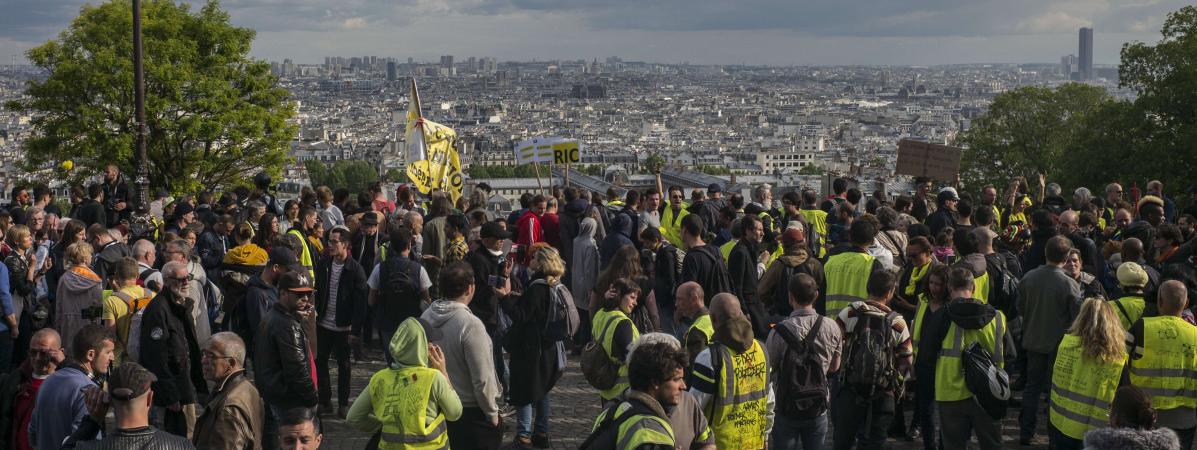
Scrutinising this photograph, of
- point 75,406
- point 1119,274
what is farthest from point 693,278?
point 75,406

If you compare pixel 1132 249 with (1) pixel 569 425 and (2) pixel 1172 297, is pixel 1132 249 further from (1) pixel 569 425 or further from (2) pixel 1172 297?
(1) pixel 569 425

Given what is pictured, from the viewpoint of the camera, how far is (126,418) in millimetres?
5398

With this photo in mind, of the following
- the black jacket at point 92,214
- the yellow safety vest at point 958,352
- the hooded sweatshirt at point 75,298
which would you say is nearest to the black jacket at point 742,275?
the yellow safety vest at point 958,352

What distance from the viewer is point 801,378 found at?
701cm

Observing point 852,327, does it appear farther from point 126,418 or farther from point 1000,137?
point 1000,137

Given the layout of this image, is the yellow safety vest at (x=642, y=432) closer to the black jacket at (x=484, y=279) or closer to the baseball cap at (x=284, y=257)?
the baseball cap at (x=284, y=257)

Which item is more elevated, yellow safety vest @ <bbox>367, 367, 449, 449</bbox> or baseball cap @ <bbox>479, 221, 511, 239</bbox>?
baseball cap @ <bbox>479, 221, 511, 239</bbox>

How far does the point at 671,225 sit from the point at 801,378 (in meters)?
5.95

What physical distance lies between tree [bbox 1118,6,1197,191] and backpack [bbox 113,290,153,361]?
3072 centimetres

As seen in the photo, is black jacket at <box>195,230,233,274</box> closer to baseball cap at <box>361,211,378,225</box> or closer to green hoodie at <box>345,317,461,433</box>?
baseball cap at <box>361,211,378,225</box>

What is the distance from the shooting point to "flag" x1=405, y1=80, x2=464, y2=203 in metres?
15.8

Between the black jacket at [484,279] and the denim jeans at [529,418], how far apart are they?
110cm

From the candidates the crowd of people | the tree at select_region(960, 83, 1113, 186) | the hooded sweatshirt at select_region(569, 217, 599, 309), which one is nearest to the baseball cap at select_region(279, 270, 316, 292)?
the crowd of people

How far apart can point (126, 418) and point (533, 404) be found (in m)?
3.81
